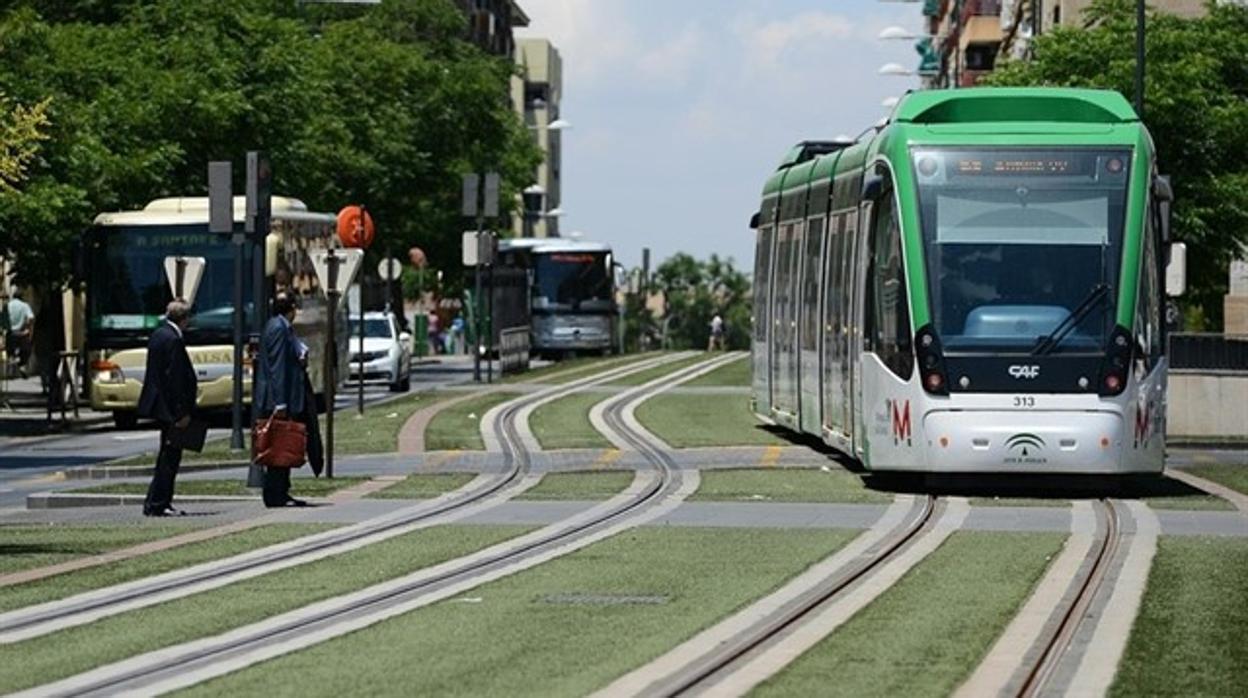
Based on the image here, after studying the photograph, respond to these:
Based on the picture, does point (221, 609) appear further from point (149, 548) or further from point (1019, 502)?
point (1019, 502)

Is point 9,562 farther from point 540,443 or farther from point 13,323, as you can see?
point 13,323

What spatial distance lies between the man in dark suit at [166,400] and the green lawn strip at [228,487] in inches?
86.2

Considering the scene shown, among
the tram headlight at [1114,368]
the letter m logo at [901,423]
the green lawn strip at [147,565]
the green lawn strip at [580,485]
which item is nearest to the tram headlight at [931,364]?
the letter m logo at [901,423]

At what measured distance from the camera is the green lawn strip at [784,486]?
28188mm

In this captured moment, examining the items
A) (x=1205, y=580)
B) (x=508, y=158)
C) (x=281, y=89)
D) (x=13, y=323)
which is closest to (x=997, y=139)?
(x=1205, y=580)

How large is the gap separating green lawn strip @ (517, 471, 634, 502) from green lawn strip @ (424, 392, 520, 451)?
587cm

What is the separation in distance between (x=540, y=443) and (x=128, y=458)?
15.5 feet

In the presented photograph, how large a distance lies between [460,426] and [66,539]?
784 inches

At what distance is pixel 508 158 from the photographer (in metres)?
102

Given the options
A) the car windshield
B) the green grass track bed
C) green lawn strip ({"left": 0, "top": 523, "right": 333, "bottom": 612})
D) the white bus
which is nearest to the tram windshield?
the green grass track bed

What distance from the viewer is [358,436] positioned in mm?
41125

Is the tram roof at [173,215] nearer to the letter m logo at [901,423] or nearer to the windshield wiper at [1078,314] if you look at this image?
the letter m logo at [901,423]

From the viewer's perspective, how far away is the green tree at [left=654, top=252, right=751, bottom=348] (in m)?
191

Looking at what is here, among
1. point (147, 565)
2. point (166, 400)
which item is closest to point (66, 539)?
point (147, 565)
